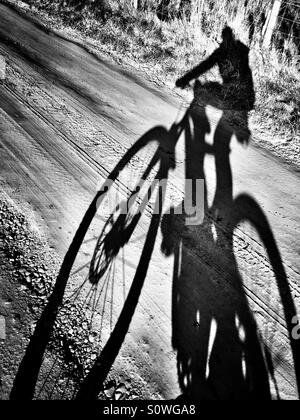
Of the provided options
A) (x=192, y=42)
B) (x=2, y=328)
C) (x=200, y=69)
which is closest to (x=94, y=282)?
(x=2, y=328)

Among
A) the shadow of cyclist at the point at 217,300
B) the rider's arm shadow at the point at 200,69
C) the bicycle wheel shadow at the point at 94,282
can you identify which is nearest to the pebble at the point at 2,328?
the bicycle wheel shadow at the point at 94,282

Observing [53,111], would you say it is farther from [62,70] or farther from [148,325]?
[148,325]

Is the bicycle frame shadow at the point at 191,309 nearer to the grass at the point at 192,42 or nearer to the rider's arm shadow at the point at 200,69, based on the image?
the grass at the point at 192,42

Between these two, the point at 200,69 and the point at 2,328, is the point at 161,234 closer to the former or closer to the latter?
the point at 2,328

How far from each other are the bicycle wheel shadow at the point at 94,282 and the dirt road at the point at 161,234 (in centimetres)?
9

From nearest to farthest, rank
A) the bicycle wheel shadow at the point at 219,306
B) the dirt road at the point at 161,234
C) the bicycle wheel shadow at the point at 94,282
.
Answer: the bicycle wheel shadow at the point at 94,282 < the bicycle wheel shadow at the point at 219,306 < the dirt road at the point at 161,234

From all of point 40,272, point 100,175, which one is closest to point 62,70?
point 100,175

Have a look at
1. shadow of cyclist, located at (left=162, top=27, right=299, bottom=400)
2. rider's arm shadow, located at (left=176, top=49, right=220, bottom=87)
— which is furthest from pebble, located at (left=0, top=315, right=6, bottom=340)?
rider's arm shadow, located at (left=176, top=49, right=220, bottom=87)

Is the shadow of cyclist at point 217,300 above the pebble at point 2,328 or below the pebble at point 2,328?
above

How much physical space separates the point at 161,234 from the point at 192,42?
300 inches

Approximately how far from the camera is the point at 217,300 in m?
3.48

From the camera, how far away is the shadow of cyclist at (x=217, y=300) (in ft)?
9.39

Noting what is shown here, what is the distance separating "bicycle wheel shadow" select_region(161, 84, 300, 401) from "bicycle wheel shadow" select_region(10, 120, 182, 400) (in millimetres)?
427

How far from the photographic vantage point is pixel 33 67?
7.59 metres
